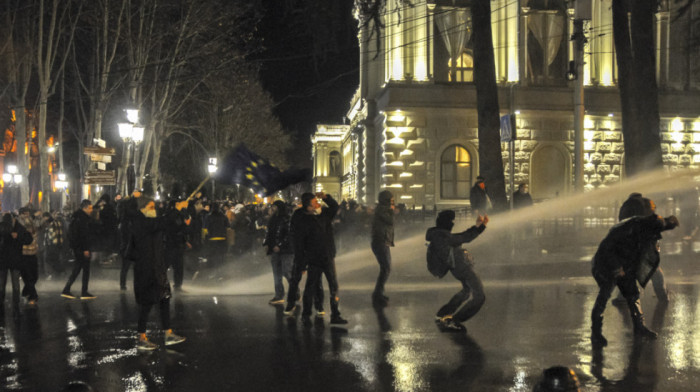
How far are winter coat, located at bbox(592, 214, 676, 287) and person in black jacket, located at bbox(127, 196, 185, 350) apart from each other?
5434 millimetres

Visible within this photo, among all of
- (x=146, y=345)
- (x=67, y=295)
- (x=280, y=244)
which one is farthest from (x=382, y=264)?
(x=67, y=295)

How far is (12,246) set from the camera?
41.4ft

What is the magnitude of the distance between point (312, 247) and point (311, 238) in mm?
138

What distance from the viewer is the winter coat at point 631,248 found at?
8.54m

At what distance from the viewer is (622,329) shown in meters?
9.63

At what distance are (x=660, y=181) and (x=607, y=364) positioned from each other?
1221cm

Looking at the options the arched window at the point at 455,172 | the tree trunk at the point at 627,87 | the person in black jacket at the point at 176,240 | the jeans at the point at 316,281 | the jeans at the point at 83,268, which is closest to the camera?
the jeans at the point at 316,281

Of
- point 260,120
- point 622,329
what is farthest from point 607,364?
point 260,120

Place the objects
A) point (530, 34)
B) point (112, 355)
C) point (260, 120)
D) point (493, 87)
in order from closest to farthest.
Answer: point (112, 355), point (493, 87), point (530, 34), point (260, 120)

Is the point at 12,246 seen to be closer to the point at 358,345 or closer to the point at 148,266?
the point at 148,266

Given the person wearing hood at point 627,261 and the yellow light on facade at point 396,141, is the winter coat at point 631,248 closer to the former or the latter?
the person wearing hood at point 627,261

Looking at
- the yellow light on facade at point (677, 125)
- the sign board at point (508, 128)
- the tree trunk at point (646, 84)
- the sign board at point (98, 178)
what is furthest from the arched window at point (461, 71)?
the sign board at point (98, 178)

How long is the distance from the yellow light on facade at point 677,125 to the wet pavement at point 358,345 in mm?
23128

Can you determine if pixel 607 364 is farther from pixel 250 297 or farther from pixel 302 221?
pixel 250 297
